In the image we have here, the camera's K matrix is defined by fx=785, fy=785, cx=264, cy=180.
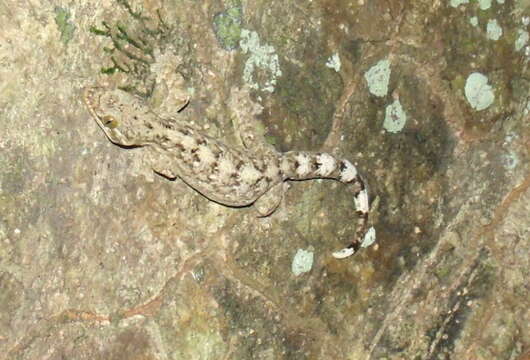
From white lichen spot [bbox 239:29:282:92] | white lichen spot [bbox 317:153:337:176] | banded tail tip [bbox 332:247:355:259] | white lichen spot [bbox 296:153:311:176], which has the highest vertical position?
white lichen spot [bbox 239:29:282:92]

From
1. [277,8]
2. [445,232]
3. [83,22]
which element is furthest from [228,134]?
[445,232]

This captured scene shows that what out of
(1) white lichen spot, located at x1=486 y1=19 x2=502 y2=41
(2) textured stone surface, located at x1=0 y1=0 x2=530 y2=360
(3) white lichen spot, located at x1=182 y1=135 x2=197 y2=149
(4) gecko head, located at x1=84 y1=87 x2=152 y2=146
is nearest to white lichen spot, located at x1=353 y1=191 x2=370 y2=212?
(2) textured stone surface, located at x1=0 y1=0 x2=530 y2=360

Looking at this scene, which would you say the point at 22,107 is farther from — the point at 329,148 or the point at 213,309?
the point at 329,148

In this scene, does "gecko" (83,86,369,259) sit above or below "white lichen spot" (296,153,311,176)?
below

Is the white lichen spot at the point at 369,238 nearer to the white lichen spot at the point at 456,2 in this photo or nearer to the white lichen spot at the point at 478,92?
the white lichen spot at the point at 478,92

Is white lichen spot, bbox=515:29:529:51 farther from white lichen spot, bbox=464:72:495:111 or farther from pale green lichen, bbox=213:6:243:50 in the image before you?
pale green lichen, bbox=213:6:243:50

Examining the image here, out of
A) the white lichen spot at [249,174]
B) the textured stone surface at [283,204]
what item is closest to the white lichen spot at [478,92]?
the textured stone surface at [283,204]

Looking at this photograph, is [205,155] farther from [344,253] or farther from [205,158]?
[344,253]
